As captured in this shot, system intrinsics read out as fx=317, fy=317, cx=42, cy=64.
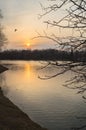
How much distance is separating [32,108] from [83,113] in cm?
403

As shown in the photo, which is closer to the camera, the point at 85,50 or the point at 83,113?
the point at 85,50

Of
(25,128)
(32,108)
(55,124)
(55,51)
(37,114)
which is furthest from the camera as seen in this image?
(32,108)

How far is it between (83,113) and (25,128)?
20.4 ft

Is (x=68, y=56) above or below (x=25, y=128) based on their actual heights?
above

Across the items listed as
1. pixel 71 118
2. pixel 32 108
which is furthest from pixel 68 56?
pixel 32 108

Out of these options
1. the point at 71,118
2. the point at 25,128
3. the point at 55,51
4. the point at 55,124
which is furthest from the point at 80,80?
the point at 71,118

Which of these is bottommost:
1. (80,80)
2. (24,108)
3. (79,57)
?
(24,108)

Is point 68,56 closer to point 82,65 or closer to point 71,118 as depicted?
point 82,65

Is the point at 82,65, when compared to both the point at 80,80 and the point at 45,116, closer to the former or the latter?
the point at 80,80

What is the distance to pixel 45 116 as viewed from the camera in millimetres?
19156

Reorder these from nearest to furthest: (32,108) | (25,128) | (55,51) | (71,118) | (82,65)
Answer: (82,65) < (55,51) < (25,128) < (71,118) < (32,108)

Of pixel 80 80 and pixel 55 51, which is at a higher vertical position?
pixel 55 51

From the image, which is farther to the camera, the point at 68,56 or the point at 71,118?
the point at 71,118

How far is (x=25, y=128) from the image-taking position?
46.4ft
